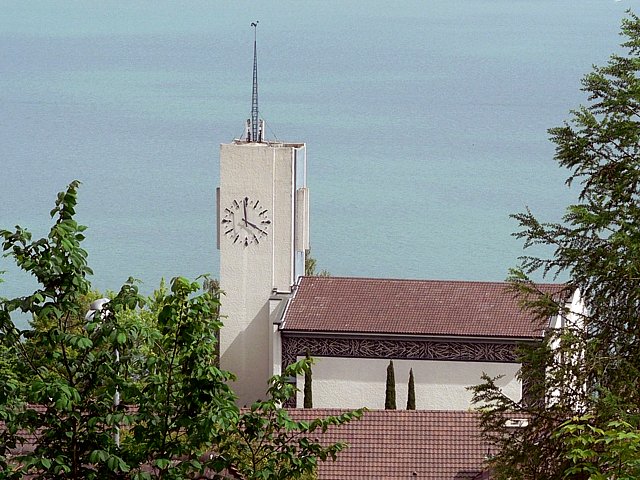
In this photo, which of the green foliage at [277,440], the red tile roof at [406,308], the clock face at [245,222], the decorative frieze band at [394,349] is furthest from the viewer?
the clock face at [245,222]

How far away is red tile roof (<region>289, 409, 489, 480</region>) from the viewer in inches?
670

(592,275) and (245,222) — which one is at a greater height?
(245,222)

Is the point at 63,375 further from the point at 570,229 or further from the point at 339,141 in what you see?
the point at 339,141

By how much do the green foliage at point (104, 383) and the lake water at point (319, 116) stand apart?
24907 mm

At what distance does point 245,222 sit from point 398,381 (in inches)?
151

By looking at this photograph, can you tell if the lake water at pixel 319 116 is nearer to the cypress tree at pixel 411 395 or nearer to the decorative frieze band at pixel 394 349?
the decorative frieze band at pixel 394 349

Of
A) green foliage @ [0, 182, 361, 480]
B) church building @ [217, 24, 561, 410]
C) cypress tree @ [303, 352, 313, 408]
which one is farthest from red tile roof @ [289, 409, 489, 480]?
green foliage @ [0, 182, 361, 480]

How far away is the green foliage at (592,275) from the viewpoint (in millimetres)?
11039

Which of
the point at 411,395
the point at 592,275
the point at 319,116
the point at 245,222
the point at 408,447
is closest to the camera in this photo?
the point at 592,275

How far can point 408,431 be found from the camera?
17.5 meters

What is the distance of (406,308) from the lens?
2422 cm

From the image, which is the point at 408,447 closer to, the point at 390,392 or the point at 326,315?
the point at 390,392

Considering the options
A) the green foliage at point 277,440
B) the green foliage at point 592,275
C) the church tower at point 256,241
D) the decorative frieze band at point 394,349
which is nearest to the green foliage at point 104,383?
the green foliage at point 277,440

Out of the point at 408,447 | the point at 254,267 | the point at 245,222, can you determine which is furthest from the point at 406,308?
the point at 408,447
